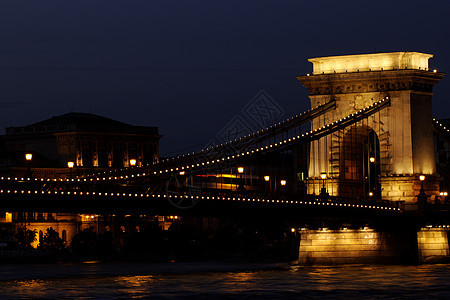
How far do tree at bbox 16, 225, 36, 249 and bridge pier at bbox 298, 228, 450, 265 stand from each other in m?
50.4

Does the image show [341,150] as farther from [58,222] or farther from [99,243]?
[58,222]

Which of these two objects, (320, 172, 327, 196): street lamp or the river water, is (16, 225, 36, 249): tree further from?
(320, 172, 327, 196): street lamp

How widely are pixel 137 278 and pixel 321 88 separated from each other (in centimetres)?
2221

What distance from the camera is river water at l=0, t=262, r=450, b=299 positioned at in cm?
7438

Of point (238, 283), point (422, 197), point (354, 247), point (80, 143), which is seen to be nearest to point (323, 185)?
point (354, 247)

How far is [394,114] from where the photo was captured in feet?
329

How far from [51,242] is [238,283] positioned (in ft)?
210

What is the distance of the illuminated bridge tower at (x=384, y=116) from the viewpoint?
99.4m

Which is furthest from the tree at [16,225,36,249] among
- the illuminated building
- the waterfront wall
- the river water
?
the waterfront wall

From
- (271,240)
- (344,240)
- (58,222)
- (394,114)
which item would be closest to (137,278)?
(344,240)

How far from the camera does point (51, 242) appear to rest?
474 feet

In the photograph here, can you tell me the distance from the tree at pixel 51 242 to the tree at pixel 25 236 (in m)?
1.32

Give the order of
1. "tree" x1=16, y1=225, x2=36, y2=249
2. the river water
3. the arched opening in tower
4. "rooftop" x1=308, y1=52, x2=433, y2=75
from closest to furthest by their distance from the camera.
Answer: the river water
"rooftop" x1=308, y1=52, x2=433, y2=75
the arched opening in tower
"tree" x1=16, y1=225, x2=36, y2=249

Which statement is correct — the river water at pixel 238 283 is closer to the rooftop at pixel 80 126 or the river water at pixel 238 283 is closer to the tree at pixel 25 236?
the tree at pixel 25 236
